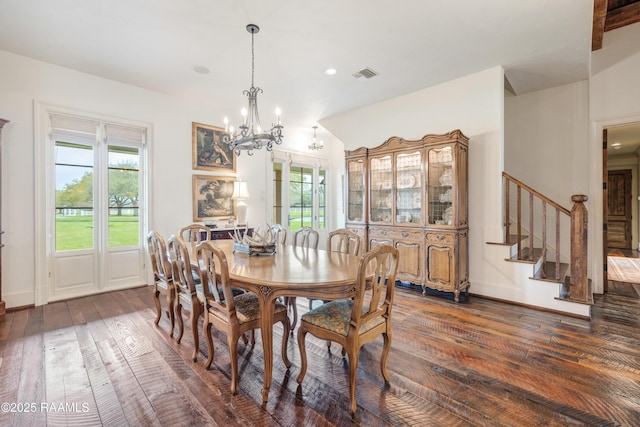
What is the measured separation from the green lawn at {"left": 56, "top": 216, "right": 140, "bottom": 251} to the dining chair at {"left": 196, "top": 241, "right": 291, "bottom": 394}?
9.71ft

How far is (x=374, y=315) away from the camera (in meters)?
1.96

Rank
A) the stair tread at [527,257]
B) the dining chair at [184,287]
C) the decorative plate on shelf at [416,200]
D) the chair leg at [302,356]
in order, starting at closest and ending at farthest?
1. the chair leg at [302,356]
2. the dining chair at [184,287]
3. the stair tread at [527,257]
4. the decorative plate on shelf at [416,200]

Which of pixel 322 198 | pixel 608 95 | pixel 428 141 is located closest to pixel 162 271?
pixel 428 141

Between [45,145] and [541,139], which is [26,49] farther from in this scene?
[541,139]

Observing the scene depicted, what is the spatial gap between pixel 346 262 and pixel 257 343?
115cm

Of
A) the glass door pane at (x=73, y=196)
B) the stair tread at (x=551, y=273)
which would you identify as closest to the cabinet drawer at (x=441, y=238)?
the stair tread at (x=551, y=273)

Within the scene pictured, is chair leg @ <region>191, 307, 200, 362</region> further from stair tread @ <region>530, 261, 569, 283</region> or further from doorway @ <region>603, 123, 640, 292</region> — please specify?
doorway @ <region>603, 123, 640, 292</region>

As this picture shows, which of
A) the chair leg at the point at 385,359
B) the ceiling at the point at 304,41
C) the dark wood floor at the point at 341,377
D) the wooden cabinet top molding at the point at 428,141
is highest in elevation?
the ceiling at the point at 304,41

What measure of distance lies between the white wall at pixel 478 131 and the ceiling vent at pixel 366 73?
38.8 inches

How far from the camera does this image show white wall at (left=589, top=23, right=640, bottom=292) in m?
3.77

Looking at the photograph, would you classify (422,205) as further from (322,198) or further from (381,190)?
(322,198)

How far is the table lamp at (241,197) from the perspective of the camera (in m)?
4.96

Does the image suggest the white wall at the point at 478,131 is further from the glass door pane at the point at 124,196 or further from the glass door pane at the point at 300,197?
the glass door pane at the point at 124,196

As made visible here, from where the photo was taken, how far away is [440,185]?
4.05 m
